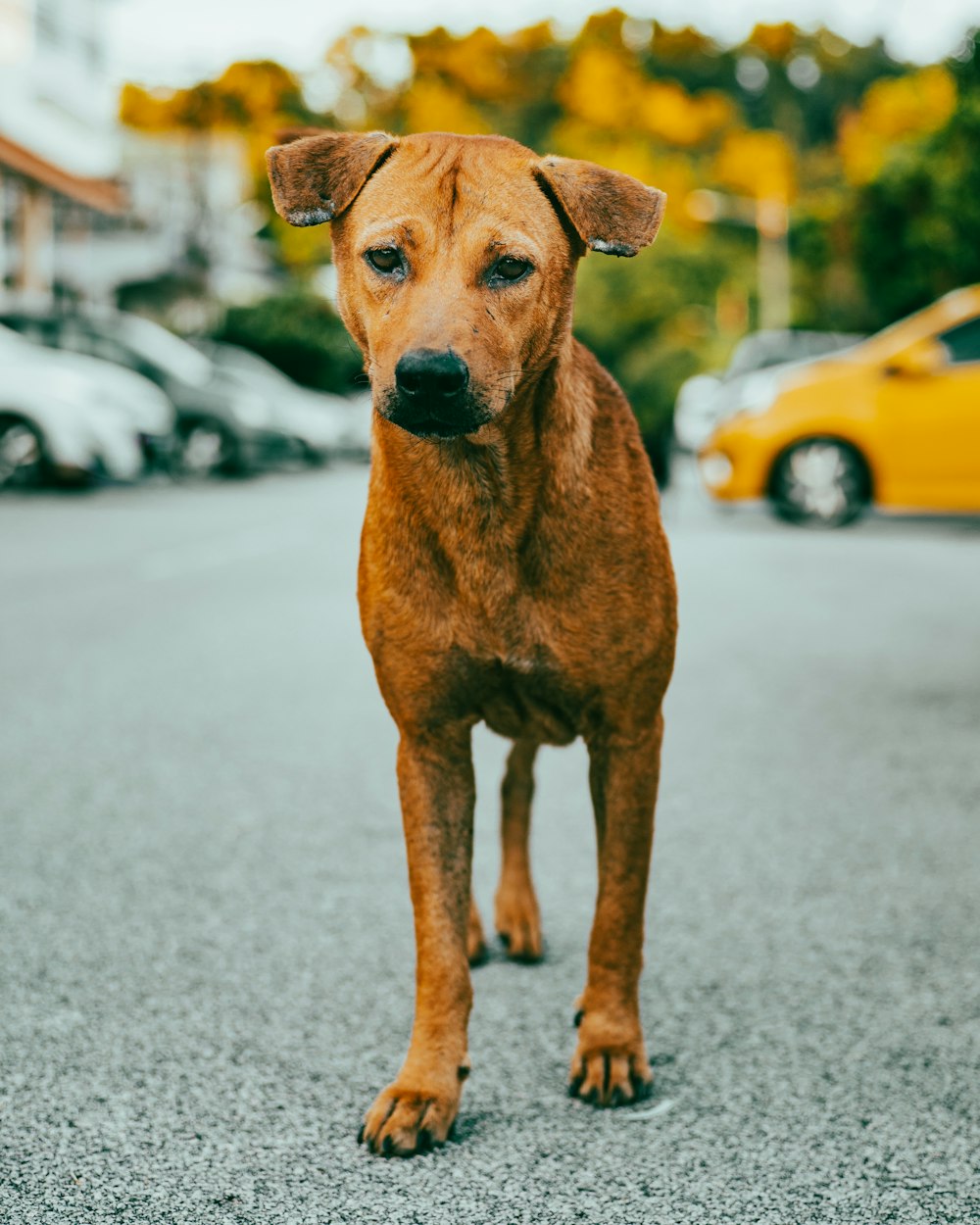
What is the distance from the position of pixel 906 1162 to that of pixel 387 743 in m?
3.76

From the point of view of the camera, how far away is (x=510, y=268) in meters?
2.75

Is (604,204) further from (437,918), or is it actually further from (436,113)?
(436,113)

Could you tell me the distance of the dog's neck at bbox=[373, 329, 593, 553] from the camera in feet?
9.49

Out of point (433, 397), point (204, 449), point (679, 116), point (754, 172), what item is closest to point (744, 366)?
point (204, 449)

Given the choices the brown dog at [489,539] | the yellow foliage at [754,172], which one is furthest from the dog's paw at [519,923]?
the yellow foliage at [754,172]

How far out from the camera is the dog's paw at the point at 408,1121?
2766mm

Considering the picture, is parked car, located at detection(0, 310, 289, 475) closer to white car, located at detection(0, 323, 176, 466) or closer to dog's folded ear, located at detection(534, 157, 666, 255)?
white car, located at detection(0, 323, 176, 466)

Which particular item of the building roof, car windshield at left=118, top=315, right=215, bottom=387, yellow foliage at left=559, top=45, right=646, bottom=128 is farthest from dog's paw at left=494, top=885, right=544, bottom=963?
yellow foliage at left=559, top=45, right=646, bottom=128

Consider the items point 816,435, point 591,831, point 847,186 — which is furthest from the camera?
point 847,186

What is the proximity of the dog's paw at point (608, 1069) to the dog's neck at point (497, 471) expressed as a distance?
3.05 feet

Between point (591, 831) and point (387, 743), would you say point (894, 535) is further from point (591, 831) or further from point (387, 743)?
point (591, 831)

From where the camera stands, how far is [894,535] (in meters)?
15.0

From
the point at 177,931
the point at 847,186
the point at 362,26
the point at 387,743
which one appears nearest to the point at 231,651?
the point at 387,743

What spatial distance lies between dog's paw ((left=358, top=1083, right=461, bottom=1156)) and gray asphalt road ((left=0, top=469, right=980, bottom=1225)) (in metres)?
0.04
